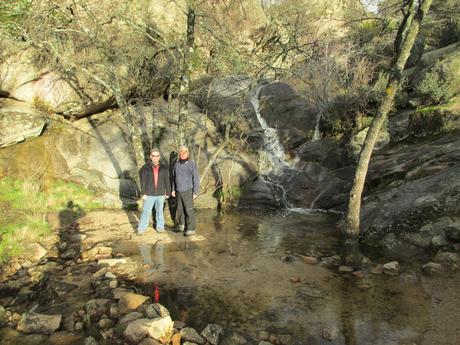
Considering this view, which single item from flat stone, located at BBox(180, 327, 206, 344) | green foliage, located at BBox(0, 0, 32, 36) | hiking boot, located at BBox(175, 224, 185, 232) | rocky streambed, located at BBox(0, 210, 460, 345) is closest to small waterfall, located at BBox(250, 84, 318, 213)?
rocky streambed, located at BBox(0, 210, 460, 345)

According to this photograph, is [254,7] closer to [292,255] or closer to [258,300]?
[292,255]

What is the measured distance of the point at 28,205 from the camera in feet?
36.5

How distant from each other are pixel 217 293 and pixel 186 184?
3.75m

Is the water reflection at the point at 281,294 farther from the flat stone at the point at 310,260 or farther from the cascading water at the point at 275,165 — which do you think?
the cascading water at the point at 275,165

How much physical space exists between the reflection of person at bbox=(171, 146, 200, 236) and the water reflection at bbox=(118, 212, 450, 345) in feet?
1.86

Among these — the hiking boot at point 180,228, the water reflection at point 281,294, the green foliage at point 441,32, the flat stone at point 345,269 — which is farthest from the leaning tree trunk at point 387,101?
the green foliage at point 441,32

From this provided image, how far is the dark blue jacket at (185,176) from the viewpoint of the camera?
31.7 ft

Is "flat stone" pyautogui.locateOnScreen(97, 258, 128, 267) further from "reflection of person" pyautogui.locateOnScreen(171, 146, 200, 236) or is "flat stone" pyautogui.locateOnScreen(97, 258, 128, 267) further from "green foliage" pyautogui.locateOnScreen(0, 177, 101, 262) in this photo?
"reflection of person" pyautogui.locateOnScreen(171, 146, 200, 236)

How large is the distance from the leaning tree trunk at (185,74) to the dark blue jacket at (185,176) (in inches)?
70.3

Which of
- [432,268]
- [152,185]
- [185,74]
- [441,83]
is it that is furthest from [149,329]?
[441,83]

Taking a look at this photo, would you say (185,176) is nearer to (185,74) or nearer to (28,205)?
(185,74)

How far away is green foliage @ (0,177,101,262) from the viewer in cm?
856

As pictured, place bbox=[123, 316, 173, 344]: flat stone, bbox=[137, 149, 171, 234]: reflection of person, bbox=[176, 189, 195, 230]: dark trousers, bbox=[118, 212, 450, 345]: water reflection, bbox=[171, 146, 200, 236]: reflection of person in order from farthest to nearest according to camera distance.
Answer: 1. bbox=[176, 189, 195, 230]: dark trousers
2. bbox=[171, 146, 200, 236]: reflection of person
3. bbox=[137, 149, 171, 234]: reflection of person
4. bbox=[118, 212, 450, 345]: water reflection
5. bbox=[123, 316, 173, 344]: flat stone

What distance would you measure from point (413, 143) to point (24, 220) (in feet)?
41.2
